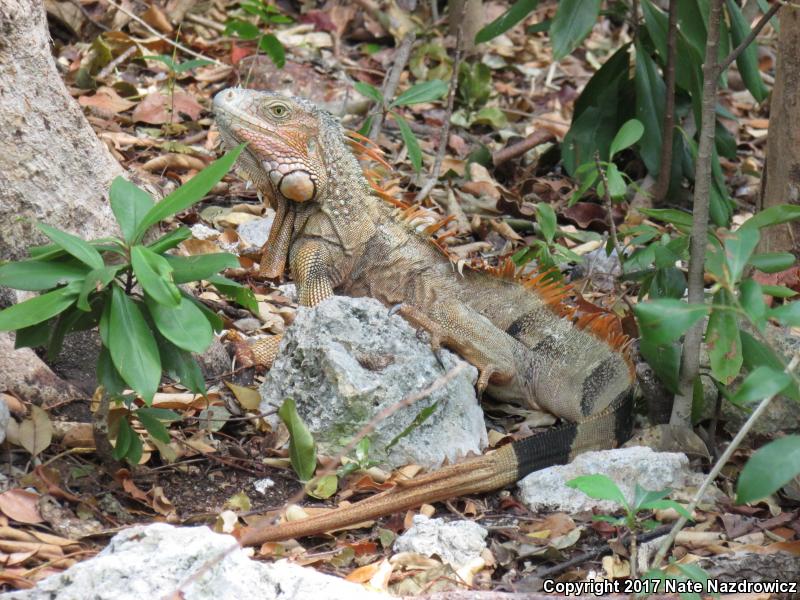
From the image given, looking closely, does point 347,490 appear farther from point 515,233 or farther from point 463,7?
point 463,7

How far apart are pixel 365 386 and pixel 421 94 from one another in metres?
2.26

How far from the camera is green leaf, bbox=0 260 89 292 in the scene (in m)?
3.29

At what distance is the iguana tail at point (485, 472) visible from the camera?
145 inches

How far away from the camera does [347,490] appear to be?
161 inches

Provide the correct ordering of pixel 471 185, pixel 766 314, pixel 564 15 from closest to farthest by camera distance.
Answer: 1. pixel 766 314
2. pixel 564 15
3. pixel 471 185

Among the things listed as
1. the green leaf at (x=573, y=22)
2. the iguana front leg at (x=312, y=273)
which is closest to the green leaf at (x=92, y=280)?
the iguana front leg at (x=312, y=273)

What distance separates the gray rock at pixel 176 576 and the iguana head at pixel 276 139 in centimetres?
246

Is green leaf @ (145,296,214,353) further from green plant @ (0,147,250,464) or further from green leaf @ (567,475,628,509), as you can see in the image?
green leaf @ (567,475,628,509)

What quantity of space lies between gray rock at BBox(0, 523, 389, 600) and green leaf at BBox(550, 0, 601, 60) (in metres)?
3.56

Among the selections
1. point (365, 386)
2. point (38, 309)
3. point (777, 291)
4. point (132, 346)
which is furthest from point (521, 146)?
point (38, 309)

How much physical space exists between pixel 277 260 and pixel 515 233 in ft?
5.98

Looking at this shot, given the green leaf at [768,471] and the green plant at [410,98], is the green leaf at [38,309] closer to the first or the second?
the green leaf at [768,471]

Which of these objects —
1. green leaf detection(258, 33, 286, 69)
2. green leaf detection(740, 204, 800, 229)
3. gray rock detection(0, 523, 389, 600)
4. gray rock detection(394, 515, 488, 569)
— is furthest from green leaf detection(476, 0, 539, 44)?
gray rock detection(0, 523, 389, 600)

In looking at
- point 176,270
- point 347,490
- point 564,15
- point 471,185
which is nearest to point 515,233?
point 471,185
